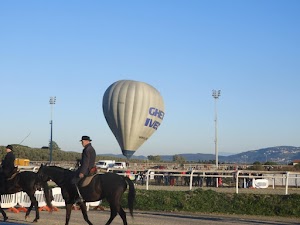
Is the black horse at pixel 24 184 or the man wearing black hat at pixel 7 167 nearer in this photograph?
the black horse at pixel 24 184

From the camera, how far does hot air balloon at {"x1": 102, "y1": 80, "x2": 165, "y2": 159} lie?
216ft

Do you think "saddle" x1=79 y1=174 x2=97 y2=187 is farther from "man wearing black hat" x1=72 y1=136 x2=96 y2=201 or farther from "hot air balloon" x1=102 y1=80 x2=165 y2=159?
"hot air balloon" x1=102 y1=80 x2=165 y2=159

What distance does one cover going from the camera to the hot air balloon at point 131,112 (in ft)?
216

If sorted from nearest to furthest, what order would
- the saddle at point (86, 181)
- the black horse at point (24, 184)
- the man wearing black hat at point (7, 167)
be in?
the saddle at point (86, 181) < the black horse at point (24, 184) < the man wearing black hat at point (7, 167)

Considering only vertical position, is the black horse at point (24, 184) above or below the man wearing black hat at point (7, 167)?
below

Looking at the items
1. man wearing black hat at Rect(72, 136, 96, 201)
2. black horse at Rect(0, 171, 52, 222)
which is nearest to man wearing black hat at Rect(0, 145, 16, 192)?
black horse at Rect(0, 171, 52, 222)

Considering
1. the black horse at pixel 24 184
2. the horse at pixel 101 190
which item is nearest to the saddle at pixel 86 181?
the horse at pixel 101 190

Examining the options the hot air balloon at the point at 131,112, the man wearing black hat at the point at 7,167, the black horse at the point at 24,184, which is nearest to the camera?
the black horse at the point at 24,184

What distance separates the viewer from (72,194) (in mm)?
17547

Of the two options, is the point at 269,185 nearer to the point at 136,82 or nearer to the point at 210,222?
the point at 210,222

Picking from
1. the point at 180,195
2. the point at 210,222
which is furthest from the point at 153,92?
the point at 210,222

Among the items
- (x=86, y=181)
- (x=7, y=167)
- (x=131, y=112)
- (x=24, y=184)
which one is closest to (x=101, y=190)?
(x=86, y=181)

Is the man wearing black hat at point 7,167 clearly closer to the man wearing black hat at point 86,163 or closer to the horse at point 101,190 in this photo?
the horse at point 101,190

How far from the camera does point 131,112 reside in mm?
65812
